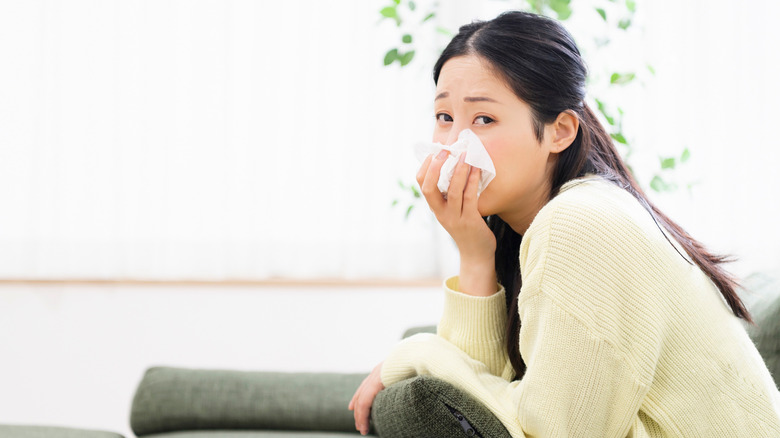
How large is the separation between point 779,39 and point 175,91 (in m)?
2.00

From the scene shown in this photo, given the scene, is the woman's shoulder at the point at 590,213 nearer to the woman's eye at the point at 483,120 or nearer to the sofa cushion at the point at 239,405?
the woman's eye at the point at 483,120

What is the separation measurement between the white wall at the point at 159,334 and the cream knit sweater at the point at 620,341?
4.83ft

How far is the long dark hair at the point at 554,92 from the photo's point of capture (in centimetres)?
108

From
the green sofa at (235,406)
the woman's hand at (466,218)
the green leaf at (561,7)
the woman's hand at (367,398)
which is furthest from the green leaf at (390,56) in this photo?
the woman's hand at (367,398)

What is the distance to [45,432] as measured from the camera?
1582 mm

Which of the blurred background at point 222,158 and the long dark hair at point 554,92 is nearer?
the long dark hair at point 554,92

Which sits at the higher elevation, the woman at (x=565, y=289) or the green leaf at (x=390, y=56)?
the green leaf at (x=390, y=56)

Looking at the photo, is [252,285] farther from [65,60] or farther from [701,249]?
[701,249]

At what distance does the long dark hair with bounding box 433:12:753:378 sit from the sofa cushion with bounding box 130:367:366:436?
1.96 feet

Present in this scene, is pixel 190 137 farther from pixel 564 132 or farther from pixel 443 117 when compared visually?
pixel 564 132

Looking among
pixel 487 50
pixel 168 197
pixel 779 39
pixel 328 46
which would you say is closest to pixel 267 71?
pixel 328 46

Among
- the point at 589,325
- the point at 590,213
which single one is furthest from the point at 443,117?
the point at 589,325

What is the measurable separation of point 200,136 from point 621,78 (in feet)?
4.50

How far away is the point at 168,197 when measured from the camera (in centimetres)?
240
